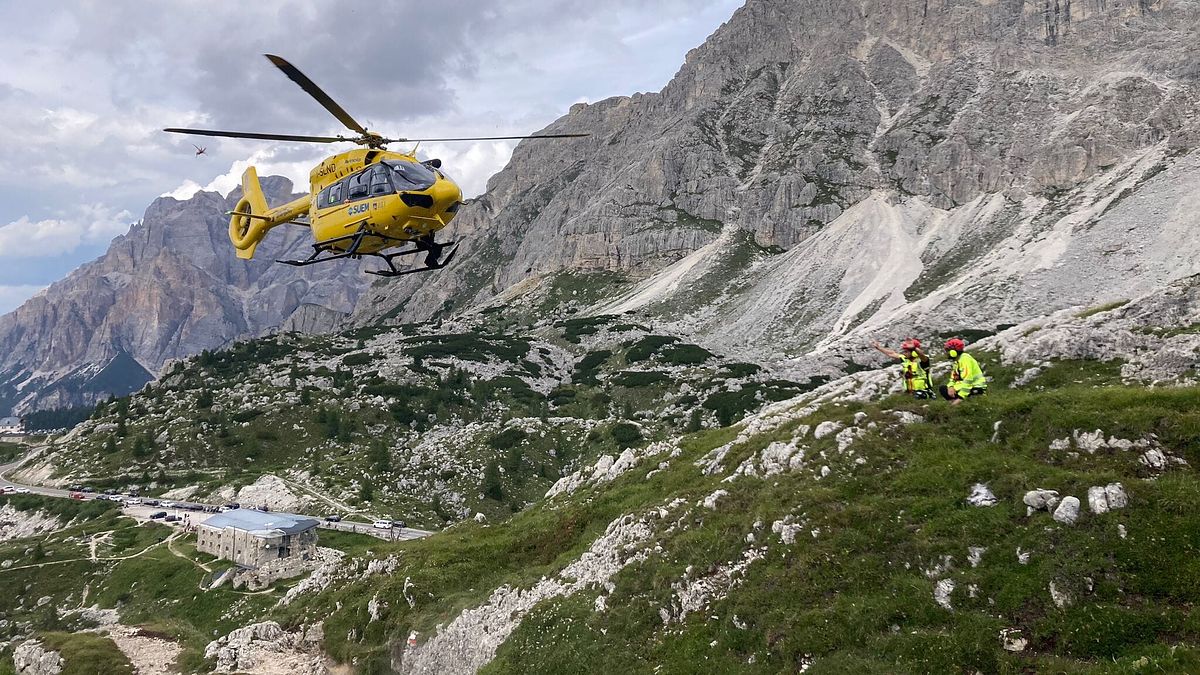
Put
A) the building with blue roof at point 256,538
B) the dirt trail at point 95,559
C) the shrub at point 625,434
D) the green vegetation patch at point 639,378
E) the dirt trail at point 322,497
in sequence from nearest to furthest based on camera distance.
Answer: the building with blue roof at point 256,538
the dirt trail at point 95,559
the dirt trail at point 322,497
the shrub at point 625,434
the green vegetation patch at point 639,378

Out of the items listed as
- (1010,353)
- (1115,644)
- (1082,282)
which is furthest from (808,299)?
(1115,644)

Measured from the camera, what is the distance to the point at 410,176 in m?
23.9

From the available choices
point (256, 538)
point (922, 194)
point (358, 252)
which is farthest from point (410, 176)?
point (922, 194)

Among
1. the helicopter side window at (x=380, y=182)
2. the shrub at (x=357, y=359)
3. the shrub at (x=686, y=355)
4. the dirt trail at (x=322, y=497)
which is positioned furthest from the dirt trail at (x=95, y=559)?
the shrub at (x=686, y=355)

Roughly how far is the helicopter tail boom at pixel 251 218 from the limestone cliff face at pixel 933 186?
93370mm

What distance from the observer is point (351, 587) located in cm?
2912

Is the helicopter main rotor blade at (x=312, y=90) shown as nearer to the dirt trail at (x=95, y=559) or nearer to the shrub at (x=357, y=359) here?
the dirt trail at (x=95, y=559)

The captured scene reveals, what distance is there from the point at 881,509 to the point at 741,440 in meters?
8.61

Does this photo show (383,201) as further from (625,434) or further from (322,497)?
(625,434)

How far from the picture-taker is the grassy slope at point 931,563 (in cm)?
1123

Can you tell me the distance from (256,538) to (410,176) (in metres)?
37.0

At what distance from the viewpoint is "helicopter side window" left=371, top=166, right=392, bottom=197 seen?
23922 mm

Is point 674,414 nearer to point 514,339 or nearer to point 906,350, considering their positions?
point 514,339

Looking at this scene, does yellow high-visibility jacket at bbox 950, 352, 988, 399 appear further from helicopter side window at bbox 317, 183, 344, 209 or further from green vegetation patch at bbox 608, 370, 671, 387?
green vegetation patch at bbox 608, 370, 671, 387
